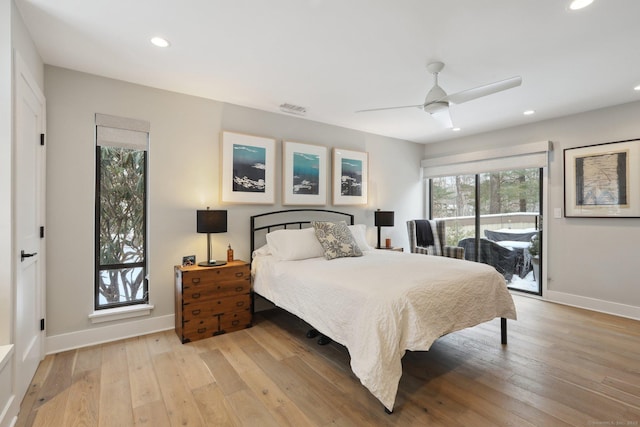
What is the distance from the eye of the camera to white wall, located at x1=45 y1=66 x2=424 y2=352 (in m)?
2.79

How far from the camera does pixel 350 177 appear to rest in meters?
4.78

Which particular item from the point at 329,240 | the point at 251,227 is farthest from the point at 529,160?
the point at 251,227

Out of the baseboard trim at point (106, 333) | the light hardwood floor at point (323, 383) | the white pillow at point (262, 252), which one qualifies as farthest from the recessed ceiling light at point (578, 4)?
the baseboard trim at point (106, 333)

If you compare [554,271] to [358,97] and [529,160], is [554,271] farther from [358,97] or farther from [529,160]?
[358,97]

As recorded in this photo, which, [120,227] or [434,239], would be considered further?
[434,239]

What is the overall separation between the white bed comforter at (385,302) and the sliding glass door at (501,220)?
7.61 feet

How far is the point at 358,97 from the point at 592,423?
3.32 meters

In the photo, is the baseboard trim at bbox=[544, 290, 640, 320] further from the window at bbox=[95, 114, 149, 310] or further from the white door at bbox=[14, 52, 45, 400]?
the white door at bbox=[14, 52, 45, 400]

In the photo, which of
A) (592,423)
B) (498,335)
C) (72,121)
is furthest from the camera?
(498,335)

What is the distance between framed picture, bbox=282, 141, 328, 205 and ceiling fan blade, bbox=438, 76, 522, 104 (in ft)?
6.82

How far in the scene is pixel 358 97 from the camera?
3533 mm

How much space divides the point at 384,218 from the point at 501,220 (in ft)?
6.26

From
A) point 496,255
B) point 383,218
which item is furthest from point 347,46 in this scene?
point 496,255

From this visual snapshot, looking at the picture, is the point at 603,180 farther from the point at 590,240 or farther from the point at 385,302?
the point at 385,302
